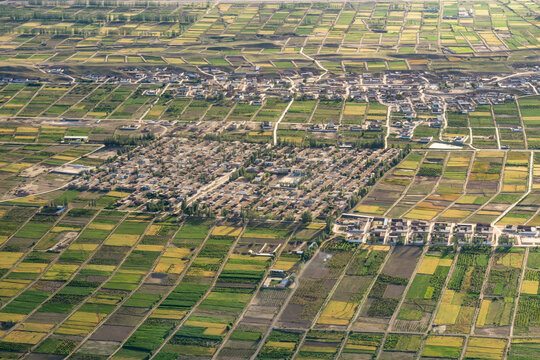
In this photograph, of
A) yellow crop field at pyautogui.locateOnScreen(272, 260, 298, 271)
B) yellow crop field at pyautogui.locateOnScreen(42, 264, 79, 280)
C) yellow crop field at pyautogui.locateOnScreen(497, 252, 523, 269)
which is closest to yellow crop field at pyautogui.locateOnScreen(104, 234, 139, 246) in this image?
yellow crop field at pyautogui.locateOnScreen(42, 264, 79, 280)

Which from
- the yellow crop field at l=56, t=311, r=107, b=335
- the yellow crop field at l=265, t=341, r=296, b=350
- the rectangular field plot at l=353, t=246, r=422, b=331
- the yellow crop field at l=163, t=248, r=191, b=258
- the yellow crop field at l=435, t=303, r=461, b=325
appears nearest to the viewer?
the yellow crop field at l=265, t=341, r=296, b=350

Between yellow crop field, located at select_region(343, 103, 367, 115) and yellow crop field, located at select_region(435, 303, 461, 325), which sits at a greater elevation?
yellow crop field, located at select_region(343, 103, 367, 115)

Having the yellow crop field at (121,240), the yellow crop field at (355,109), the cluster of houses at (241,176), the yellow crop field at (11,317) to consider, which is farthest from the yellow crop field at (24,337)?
the yellow crop field at (355,109)

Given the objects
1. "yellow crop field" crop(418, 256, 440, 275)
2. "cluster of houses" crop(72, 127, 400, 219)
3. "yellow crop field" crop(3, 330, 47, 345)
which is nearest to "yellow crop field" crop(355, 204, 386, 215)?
"cluster of houses" crop(72, 127, 400, 219)

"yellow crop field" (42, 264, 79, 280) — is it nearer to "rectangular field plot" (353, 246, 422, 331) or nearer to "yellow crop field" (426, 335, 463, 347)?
"rectangular field plot" (353, 246, 422, 331)

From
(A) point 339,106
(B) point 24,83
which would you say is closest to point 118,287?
(A) point 339,106

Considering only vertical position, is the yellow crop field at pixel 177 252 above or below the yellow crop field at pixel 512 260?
below

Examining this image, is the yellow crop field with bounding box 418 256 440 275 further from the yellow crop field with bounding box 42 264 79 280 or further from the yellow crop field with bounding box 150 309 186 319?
the yellow crop field with bounding box 42 264 79 280

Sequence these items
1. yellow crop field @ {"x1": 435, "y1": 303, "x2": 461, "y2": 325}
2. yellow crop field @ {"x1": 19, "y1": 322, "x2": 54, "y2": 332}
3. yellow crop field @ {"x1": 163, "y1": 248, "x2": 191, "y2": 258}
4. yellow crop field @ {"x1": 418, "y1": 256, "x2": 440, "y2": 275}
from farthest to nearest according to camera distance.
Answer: yellow crop field @ {"x1": 163, "y1": 248, "x2": 191, "y2": 258}
yellow crop field @ {"x1": 418, "y1": 256, "x2": 440, "y2": 275}
yellow crop field @ {"x1": 19, "y1": 322, "x2": 54, "y2": 332}
yellow crop field @ {"x1": 435, "y1": 303, "x2": 461, "y2": 325}

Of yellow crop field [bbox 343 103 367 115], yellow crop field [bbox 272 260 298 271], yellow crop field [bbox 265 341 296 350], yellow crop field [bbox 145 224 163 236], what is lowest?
yellow crop field [bbox 265 341 296 350]

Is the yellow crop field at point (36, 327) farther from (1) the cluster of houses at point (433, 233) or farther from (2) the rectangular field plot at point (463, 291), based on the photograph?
(2) the rectangular field plot at point (463, 291)

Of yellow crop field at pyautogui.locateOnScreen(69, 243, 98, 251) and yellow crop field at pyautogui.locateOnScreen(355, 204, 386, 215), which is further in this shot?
yellow crop field at pyautogui.locateOnScreen(355, 204, 386, 215)

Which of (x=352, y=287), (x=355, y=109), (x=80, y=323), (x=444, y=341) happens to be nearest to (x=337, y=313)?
(x=352, y=287)
